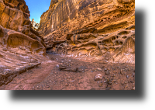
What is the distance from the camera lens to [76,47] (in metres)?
10.0

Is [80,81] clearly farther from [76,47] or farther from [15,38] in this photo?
[76,47]

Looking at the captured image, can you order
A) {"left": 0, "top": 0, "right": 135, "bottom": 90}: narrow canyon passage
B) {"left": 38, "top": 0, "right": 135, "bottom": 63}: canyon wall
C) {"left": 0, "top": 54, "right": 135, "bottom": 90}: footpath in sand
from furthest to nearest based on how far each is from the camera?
{"left": 38, "top": 0, "right": 135, "bottom": 63}: canyon wall → {"left": 0, "top": 0, "right": 135, "bottom": 90}: narrow canyon passage → {"left": 0, "top": 54, "right": 135, "bottom": 90}: footpath in sand

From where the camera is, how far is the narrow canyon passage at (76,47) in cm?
280

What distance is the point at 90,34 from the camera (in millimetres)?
9438

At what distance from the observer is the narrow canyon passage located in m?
2.80

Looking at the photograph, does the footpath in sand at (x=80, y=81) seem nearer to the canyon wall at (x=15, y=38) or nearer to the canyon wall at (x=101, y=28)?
the canyon wall at (x=15, y=38)

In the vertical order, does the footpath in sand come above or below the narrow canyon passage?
below

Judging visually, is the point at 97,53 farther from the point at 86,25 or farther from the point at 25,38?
the point at 25,38

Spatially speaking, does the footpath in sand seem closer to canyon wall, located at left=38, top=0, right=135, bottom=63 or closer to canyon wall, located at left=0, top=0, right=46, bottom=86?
canyon wall, located at left=0, top=0, right=46, bottom=86

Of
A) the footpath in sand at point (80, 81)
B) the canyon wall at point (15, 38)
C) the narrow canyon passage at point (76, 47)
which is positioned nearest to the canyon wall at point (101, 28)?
the narrow canyon passage at point (76, 47)

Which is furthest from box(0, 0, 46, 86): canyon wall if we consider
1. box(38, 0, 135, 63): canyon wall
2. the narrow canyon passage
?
box(38, 0, 135, 63): canyon wall
